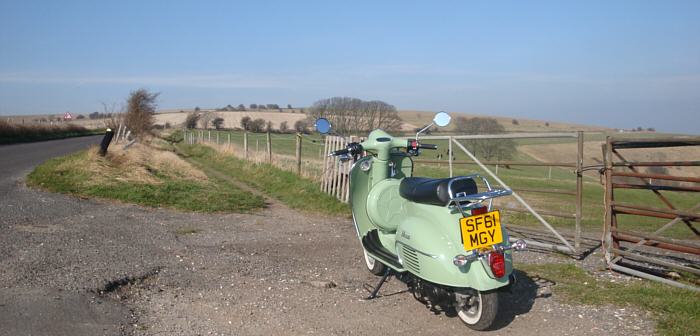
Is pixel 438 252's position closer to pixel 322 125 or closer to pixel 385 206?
pixel 385 206

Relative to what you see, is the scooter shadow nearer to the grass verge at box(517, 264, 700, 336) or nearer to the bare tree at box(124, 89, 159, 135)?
the grass verge at box(517, 264, 700, 336)

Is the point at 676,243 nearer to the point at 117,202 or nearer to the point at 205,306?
the point at 205,306

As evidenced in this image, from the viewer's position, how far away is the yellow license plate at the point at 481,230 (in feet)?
14.3

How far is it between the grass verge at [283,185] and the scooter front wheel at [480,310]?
607cm

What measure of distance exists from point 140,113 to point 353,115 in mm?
21278

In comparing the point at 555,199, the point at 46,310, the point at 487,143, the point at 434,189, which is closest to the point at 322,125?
the point at 434,189

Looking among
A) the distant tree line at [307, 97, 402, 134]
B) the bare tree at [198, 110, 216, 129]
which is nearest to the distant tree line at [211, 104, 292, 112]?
the bare tree at [198, 110, 216, 129]

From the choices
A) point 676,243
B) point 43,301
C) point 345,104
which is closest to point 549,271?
point 676,243

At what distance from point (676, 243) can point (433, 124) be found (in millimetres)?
2748

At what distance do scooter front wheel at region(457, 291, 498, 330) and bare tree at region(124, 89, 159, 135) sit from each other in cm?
2641

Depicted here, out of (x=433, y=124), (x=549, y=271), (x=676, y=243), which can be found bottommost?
(x=549, y=271)

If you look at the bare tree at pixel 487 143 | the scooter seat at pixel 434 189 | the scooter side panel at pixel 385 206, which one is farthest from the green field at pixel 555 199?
the scooter seat at pixel 434 189

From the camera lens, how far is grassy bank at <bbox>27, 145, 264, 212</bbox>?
34.9ft

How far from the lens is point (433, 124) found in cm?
598
